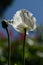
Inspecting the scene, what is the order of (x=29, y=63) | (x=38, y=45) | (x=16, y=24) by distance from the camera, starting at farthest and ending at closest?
(x=38, y=45) → (x=29, y=63) → (x=16, y=24)

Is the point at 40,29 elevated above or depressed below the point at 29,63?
above

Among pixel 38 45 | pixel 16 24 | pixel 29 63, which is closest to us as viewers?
pixel 16 24

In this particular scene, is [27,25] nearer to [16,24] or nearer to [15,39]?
[16,24]

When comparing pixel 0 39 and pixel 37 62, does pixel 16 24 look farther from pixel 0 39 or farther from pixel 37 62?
pixel 0 39

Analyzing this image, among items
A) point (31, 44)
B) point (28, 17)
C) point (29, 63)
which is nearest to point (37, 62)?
point (29, 63)

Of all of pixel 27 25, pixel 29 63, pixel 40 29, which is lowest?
pixel 29 63

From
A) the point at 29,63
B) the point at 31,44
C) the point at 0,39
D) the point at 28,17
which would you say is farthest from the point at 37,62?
the point at 28,17

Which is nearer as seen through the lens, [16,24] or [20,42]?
[16,24]
